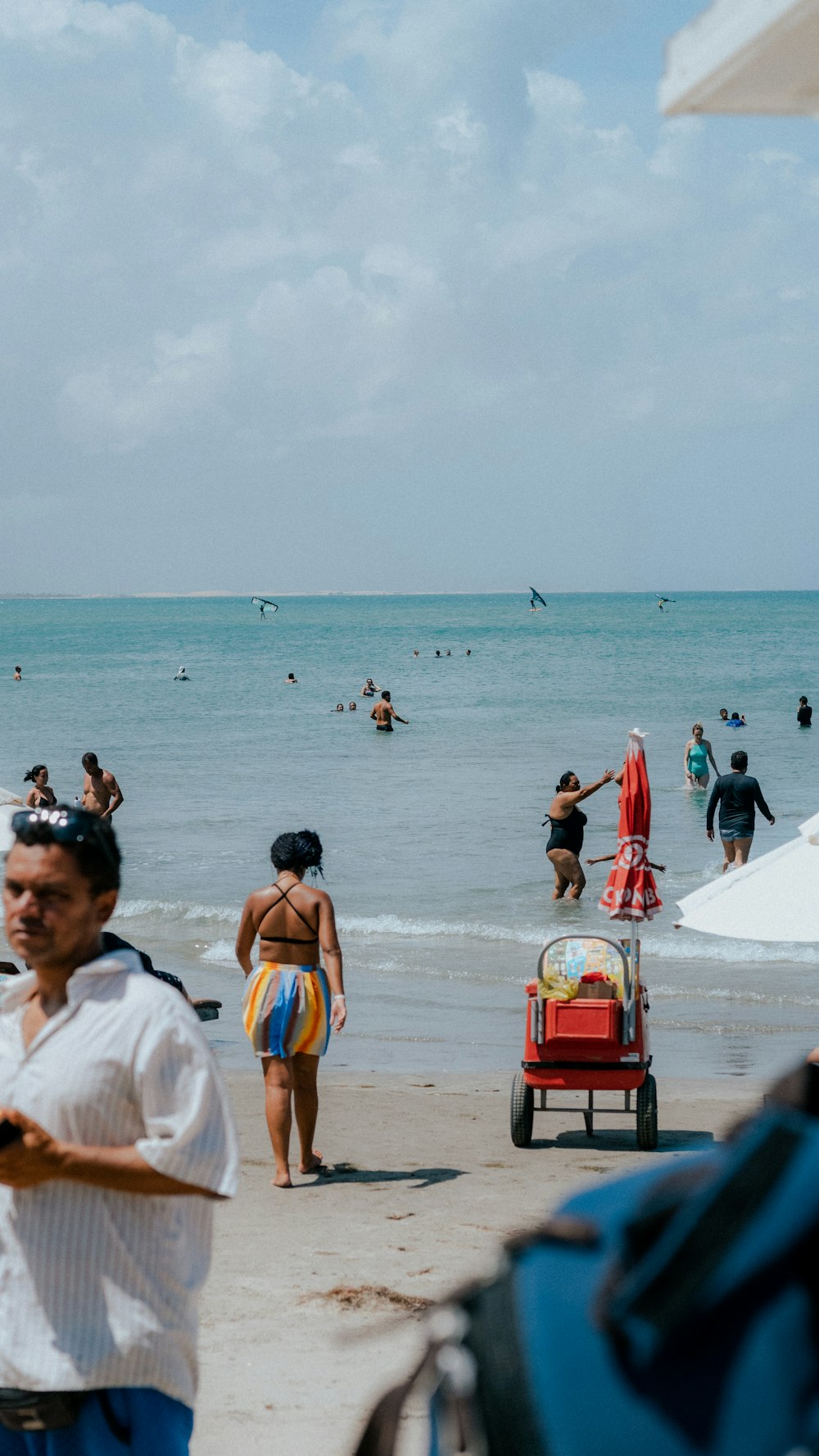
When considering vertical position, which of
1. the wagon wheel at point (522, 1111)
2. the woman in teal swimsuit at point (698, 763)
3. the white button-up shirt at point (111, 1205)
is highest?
the woman in teal swimsuit at point (698, 763)

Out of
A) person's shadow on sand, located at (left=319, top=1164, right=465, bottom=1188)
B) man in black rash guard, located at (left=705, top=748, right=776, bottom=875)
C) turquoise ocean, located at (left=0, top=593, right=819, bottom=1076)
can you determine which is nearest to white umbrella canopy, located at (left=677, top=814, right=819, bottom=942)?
person's shadow on sand, located at (left=319, top=1164, right=465, bottom=1188)

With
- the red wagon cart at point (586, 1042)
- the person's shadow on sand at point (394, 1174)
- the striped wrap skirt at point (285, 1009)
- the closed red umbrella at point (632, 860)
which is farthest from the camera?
the closed red umbrella at point (632, 860)

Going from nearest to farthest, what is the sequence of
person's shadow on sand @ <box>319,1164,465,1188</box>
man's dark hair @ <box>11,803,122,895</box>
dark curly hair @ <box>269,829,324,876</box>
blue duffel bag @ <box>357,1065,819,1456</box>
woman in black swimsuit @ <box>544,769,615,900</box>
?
blue duffel bag @ <box>357,1065,819,1456</box>
man's dark hair @ <box>11,803,122,895</box>
dark curly hair @ <box>269,829,324,876</box>
person's shadow on sand @ <box>319,1164,465,1188</box>
woman in black swimsuit @ <box>544,769,615,900</box>

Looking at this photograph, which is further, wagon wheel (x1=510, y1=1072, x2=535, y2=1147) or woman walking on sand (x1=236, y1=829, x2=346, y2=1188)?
wagon wheel (x1=510, y1=1072, x2=535, y2=1147)

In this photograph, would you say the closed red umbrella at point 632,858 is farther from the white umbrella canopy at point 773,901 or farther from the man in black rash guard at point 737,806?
the man in black rash guard at point 737,806

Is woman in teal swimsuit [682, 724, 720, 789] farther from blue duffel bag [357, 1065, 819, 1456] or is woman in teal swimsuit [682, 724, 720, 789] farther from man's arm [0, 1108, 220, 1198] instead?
blue duffel bag [357, 1065, 819, 1456]

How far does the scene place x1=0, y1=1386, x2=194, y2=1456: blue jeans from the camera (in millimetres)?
2326

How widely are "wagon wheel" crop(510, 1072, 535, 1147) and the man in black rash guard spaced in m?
9.30

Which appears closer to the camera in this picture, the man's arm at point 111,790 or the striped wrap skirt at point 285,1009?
the striped wrap skirt at point 285,1009

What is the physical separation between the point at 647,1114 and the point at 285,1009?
217 centimetres

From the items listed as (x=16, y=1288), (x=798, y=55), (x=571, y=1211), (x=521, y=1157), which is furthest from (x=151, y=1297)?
(x=521, y=1157)

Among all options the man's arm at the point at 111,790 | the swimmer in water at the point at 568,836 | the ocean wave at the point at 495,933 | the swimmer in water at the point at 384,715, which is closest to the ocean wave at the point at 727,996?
the ocean wave at the point at 495,933

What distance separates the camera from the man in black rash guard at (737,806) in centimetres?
1666

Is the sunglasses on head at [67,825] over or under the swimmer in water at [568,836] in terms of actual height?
over
